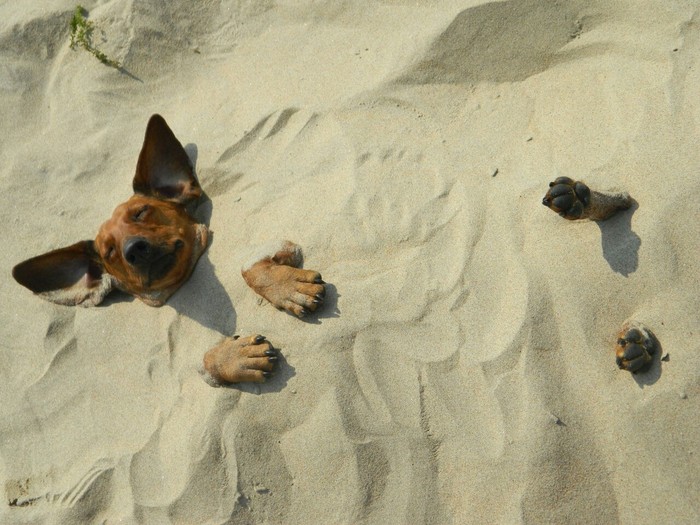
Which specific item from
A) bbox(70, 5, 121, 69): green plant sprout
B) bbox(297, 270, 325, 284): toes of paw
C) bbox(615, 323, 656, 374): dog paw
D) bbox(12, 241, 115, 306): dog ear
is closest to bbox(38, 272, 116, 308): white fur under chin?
bbox(12, 241, 115, 306): dog ear

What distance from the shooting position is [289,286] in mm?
3857

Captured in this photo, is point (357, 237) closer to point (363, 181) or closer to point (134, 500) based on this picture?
point (363, 181)

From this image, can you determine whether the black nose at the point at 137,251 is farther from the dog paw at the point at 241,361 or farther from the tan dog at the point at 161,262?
the dog paw at the point at 241,361

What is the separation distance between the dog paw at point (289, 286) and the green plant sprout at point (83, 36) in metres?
2.13

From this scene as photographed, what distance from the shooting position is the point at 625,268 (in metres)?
3.45

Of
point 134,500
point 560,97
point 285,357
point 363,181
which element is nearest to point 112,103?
point 363,181

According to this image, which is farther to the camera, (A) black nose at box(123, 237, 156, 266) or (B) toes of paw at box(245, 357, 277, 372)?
(A) black nose at box(123, 237, 156, 266)

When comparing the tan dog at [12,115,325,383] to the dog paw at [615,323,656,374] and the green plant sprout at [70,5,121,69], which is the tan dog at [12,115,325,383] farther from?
the dog paw at [615,323,656,374]

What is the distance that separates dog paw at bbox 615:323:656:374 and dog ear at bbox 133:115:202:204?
2676 mm

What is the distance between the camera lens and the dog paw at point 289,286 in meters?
3.79

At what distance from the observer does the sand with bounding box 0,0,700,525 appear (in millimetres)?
3334

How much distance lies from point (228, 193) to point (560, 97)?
2.12m

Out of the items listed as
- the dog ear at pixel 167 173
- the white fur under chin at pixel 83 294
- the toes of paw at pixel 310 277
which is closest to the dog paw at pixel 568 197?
the toes of paw at pixel 310 277

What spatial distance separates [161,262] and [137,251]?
219 mm
